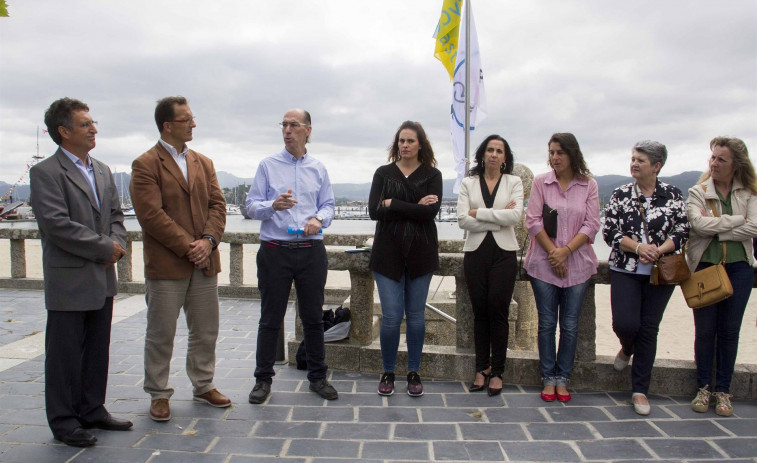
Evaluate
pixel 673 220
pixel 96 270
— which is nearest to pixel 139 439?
pixel 96 270

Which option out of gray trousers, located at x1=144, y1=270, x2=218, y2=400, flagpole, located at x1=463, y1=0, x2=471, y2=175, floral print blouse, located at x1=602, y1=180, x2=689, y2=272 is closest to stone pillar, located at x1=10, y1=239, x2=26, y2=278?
gray trousers, located at x1=144, y1=270, x2=218, y2=400

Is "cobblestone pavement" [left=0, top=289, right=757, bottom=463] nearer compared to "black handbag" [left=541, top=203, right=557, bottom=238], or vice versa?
"cobblestone pavement" [left=0, top=289, right=757, bottom=463]

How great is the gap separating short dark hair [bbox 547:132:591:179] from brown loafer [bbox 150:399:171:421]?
329 centimetres

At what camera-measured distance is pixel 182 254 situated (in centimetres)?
355

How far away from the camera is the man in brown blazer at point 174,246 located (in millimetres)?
3490

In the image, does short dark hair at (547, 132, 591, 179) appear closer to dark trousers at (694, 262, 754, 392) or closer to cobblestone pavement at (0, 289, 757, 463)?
dark trousers at (694, 262, 754, 392)

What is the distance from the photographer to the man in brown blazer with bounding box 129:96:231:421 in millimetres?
3490

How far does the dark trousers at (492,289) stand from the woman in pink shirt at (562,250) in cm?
21

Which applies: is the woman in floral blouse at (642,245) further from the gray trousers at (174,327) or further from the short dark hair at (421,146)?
the gray trousers at (174,327)

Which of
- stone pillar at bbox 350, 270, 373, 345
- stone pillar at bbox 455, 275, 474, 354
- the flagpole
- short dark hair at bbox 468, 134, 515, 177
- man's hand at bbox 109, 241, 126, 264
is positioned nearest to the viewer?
man's hand at bbox 109, 241, 126, 264

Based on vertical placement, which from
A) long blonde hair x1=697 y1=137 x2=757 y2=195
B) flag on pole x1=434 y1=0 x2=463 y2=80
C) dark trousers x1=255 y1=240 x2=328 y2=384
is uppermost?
flag on pole x1=434 y1=0 x2=463 y2=80

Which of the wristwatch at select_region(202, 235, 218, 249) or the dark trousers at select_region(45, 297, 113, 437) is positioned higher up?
the wristwatch at select_region(202, 235, 218, 249)

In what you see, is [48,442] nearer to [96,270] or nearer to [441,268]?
[96,270]

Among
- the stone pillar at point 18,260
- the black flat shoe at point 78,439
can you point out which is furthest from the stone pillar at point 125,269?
the black flat shoe at point 78,439
